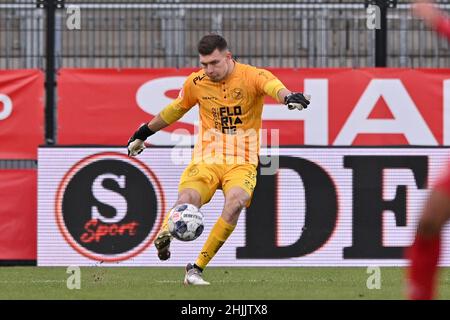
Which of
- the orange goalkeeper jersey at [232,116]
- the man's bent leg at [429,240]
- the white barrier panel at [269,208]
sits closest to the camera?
the man's bent leg at [429,240]

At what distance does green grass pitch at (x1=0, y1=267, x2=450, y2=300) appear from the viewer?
373 inches

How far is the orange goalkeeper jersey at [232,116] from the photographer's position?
1076cm

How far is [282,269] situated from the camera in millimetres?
12898

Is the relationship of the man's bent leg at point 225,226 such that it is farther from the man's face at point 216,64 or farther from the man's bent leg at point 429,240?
the man's bent leg at point 429,240

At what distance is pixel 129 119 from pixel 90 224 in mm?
1387

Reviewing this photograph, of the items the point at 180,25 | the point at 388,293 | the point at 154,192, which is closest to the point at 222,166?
the point at 388,293

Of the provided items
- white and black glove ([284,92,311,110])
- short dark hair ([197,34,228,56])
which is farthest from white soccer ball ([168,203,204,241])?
short dark hair ([197,34,228,56])

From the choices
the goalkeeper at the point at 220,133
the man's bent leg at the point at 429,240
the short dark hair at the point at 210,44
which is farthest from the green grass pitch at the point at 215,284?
the man's bent leg at the point at 429,240

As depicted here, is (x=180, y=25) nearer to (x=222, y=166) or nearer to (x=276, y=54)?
(x=276, y=54)

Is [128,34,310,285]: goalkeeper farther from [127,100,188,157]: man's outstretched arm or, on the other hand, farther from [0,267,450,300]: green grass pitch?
[0,267,450,300]: green grass pitch

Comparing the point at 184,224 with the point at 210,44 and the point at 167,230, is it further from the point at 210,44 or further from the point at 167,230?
the point at 210,44

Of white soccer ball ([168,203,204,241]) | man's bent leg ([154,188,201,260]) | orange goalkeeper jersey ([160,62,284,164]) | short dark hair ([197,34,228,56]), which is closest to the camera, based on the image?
white soccer ball ([168,203,204,241])

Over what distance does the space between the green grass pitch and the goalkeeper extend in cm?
60
